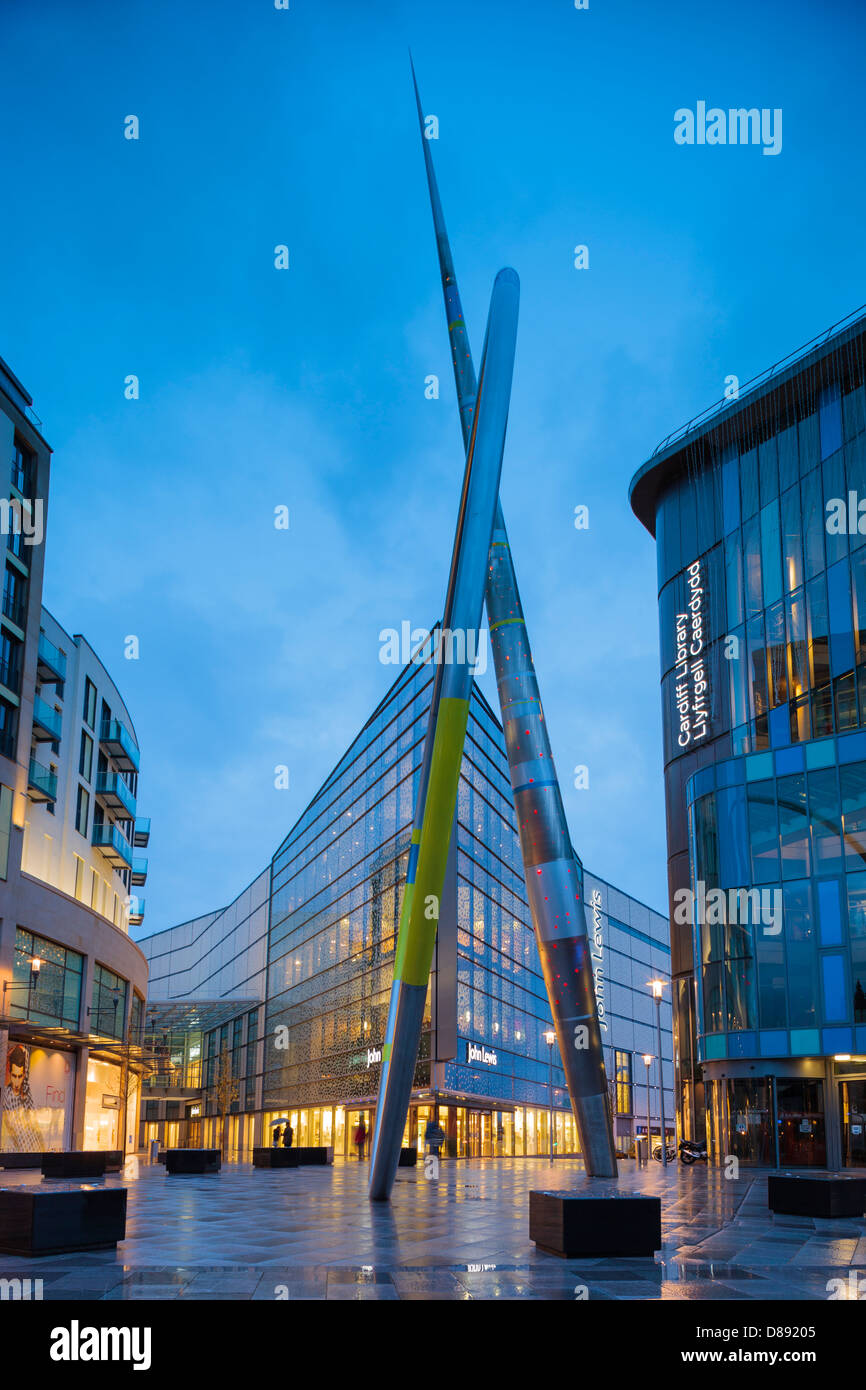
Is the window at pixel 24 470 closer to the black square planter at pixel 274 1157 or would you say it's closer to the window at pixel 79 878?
the window at pixel 79 878

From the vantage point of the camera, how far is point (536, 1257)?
1227 centimetres

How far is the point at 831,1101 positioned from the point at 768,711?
12.2 m

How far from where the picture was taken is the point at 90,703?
58.1 m

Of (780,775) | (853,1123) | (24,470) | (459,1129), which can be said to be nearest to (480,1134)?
(459,1129)

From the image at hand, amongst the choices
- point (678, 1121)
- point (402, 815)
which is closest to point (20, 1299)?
point (678, 1121)

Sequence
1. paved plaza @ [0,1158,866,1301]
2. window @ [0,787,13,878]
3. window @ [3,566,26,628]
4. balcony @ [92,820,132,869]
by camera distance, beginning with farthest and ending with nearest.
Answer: balcony @ [92,820,132,869] < window @ [3,566,26,628] < window @ [0,787,13,878] < paved plaza @ [0,1158,866,1301]

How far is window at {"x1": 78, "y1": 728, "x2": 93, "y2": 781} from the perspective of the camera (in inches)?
2211

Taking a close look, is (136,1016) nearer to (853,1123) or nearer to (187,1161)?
(187,1161)

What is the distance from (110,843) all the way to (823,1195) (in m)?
47.2

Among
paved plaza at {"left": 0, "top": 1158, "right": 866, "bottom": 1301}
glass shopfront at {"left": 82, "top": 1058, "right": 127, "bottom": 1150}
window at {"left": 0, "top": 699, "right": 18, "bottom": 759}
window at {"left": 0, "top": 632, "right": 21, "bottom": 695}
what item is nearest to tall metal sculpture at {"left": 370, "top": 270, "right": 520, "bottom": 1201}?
paved plaza at {"left": 0, "top": 1158, "right": 866, "bottom": 1301}

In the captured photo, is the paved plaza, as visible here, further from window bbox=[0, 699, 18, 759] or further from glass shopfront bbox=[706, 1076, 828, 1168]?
window bbox=[0, 699, 18, 759]

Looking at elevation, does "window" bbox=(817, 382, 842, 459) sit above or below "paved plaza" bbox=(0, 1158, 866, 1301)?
above

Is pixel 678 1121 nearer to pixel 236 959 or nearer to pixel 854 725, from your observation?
pixel 854 725

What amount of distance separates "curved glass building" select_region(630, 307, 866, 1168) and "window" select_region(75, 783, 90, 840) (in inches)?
1096
